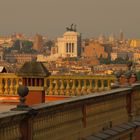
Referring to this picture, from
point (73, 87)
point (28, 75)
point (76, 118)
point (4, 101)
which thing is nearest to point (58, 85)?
point (73, 87)

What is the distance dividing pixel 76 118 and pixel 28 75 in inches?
134

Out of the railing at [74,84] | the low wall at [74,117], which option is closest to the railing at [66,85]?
the railing at [74,84]

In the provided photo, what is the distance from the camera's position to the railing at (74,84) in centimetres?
1553

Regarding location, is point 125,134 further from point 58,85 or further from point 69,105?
point 58,85

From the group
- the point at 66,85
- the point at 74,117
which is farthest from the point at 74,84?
the point at 74,117

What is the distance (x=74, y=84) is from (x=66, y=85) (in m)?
0.35

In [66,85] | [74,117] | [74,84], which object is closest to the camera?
[74,117]

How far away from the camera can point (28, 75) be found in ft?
42.7

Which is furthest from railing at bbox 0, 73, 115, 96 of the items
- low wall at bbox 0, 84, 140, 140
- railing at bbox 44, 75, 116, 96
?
low wall at bbox 0, 84, 140, 140

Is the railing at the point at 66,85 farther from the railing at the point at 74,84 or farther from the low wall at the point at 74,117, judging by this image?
the low wall at the point at 74,117

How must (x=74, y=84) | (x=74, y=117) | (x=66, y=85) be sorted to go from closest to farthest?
(x=74, y=117), (x=74, y=84), (x=66, y=85)

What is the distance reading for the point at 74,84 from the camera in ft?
52.5

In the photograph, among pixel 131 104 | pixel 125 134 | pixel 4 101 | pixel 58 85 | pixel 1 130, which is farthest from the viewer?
pixel 58 85

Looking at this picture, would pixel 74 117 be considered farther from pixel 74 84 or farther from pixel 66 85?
pixel 66 85
